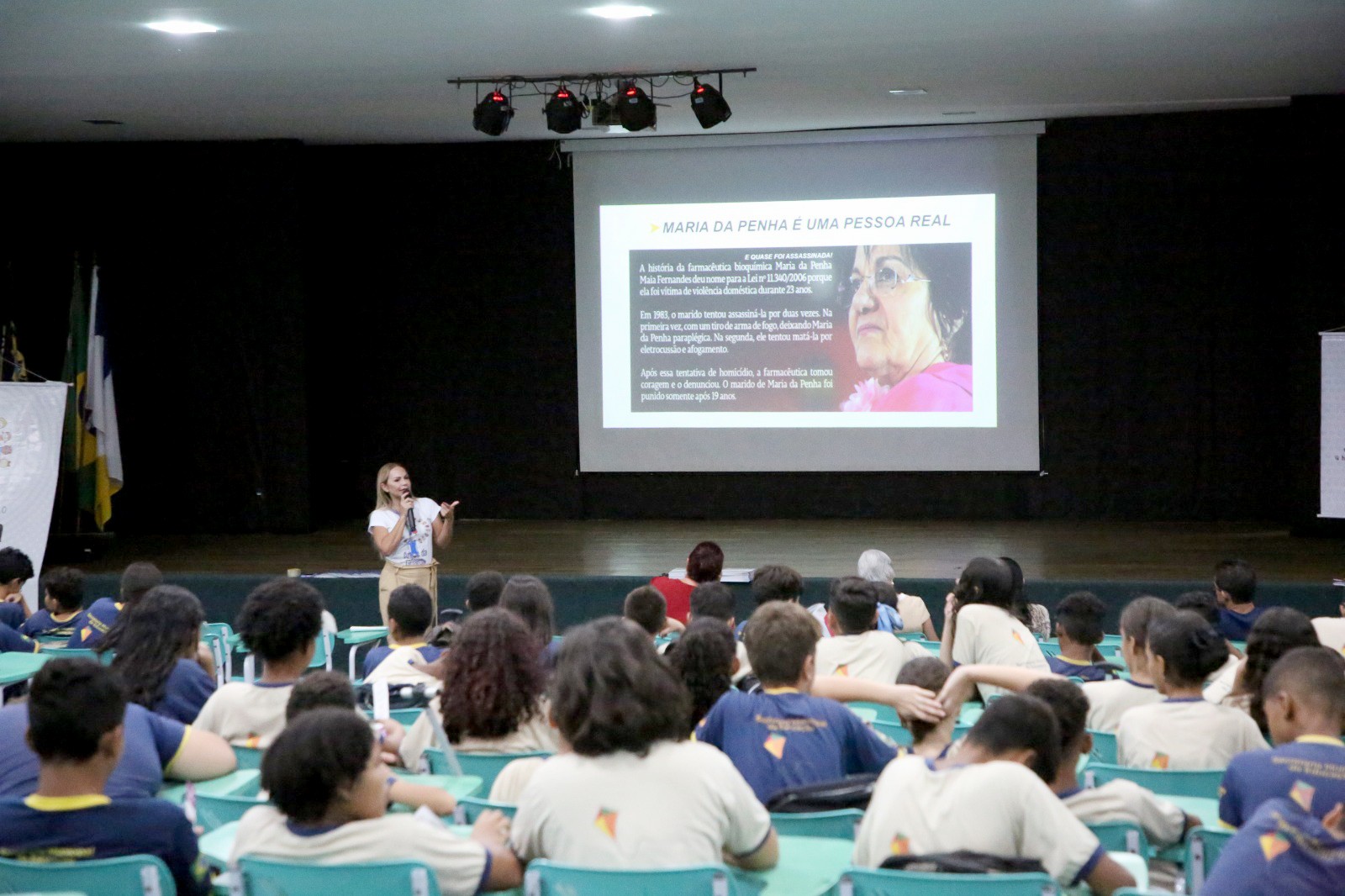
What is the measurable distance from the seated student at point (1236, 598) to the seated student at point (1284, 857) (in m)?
3.23

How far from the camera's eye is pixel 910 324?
1105cm

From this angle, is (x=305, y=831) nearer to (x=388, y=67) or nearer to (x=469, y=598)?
(x=469, y=598)

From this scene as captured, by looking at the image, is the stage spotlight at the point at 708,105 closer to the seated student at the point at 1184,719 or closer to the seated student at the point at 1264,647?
the seated student at the point at 1264,647

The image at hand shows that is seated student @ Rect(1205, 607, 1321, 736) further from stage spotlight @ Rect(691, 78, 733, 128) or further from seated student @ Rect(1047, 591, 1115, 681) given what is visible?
stage spotlight @ Rect(691, 78, 733, 128)

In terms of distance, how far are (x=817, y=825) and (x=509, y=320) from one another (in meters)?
9.42

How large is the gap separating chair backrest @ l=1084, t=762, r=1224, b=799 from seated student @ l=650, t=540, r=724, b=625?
9.73 ft

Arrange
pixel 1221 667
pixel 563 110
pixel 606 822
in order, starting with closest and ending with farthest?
pixel 606 822 < pixel 1221 667 < pixel 563 110

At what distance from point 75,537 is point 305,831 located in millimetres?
9227

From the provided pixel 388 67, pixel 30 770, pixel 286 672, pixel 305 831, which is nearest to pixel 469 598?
pixel 286 672

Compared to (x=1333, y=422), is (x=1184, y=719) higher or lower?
lower

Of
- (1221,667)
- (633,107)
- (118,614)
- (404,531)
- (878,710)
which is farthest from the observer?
(633,107)

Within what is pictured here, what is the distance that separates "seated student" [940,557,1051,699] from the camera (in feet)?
14.6

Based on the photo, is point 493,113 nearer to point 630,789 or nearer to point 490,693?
point 490,693

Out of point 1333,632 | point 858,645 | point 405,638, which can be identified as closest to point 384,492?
point 405,638
